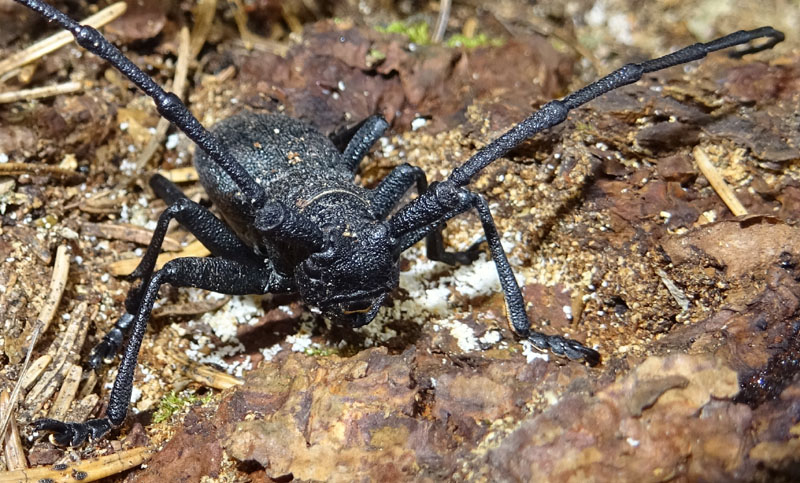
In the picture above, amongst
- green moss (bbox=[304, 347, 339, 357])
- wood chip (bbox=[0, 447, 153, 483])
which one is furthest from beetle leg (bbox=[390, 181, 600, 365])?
wood chip (bbox=[0, 447, 153, 483])

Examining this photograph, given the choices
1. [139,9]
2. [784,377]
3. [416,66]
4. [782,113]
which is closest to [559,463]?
[784,377]

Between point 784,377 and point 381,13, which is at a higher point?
point 381,13

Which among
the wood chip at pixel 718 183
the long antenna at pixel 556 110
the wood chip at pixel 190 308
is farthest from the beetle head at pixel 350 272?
the wood chip at pixel 718 183

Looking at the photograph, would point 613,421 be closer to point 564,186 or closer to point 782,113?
point 564,186

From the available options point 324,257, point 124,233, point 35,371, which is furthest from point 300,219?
point 124,233

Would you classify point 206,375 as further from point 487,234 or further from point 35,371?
point 487,234

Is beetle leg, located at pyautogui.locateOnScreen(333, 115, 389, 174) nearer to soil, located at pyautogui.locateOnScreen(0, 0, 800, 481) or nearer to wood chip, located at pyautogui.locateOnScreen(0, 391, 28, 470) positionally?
soil, located at pyautogui.locateOnScreen(0, 0, 800, 481)

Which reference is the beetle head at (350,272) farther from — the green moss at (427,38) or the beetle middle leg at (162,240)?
the green moss at (427,38)
